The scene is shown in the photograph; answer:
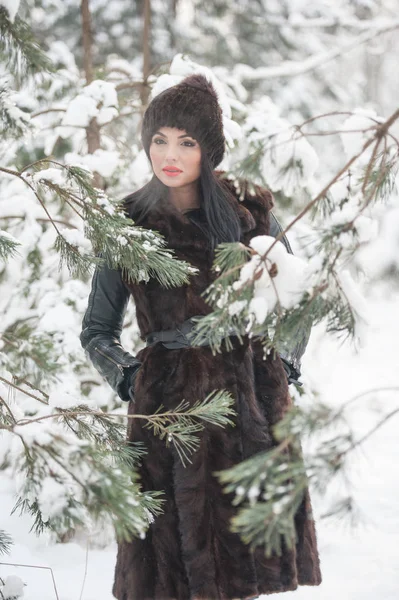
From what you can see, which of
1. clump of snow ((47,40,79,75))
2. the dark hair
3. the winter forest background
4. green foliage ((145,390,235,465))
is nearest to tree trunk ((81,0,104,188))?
the winter forest background

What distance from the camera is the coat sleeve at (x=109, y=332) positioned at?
2199mm

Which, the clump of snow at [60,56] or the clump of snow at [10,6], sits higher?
the clump of snow at [60,56]

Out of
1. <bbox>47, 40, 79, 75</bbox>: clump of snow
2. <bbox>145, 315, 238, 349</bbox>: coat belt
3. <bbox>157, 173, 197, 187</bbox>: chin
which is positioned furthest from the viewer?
<bbox>47, 40, 79, 75</bbox>: clump of snow

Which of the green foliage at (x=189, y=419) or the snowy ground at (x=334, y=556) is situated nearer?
the green foliage at (x=189, y=419)

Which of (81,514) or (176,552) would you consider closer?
(81,514)

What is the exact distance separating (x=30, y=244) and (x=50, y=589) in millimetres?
1527

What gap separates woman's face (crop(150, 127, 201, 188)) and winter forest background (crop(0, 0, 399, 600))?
0.19m

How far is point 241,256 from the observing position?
135 centimetres

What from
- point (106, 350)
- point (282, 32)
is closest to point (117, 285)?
point (106, 350)

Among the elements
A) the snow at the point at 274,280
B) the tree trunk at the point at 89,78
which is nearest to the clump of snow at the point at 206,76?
the tree trunk at the point at 89,78

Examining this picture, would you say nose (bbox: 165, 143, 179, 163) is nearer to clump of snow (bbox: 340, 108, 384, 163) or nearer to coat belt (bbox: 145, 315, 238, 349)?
coat belt (bbox: 145, 315, 238, 349)

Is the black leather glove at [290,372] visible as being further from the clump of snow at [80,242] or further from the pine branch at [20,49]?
the pine branch at [20,49]

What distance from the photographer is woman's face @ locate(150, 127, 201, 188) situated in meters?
2.20

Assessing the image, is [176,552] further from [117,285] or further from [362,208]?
[362,208]
